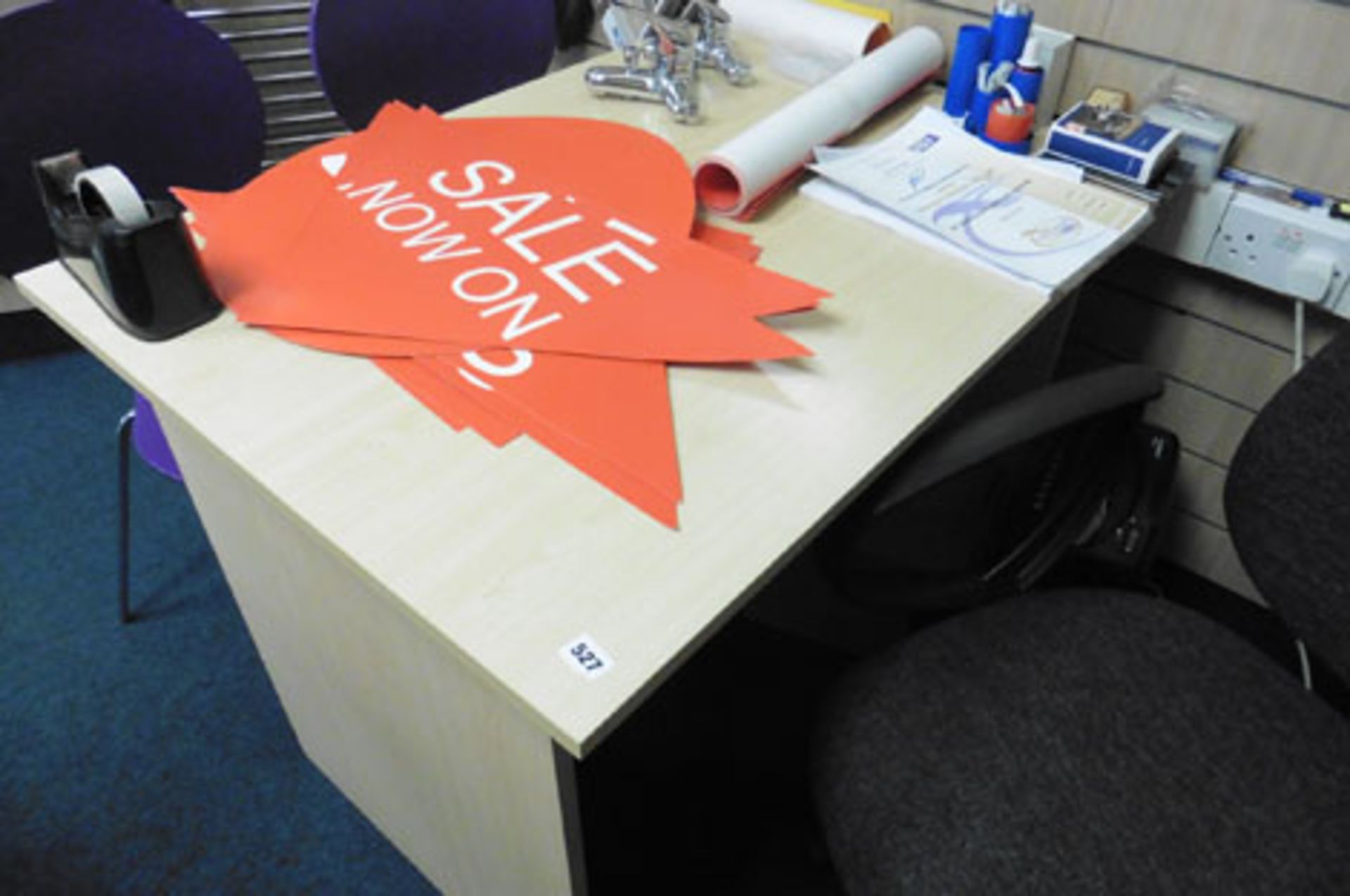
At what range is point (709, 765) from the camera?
4.49ft

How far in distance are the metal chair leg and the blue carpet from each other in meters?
0.02

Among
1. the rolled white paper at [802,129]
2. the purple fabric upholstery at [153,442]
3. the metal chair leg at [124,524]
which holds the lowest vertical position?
the metal chair leg at [124,524]

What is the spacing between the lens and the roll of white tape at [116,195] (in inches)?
31.5

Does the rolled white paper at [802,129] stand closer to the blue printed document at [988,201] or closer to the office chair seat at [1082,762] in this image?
the blue printed document at [988,201]

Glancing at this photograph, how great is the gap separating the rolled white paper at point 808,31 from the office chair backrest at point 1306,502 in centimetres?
74

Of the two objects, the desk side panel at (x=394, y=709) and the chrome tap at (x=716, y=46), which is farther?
the chrome tap at (x=716, y=46)

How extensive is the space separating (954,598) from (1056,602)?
3.9 inches

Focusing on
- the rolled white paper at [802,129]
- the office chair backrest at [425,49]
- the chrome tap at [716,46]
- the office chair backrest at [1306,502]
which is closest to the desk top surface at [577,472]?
the rolled white paper at [802,129]

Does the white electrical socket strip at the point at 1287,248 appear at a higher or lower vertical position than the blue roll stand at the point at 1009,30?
lower

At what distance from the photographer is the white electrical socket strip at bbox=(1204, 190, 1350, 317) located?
1.14 metres

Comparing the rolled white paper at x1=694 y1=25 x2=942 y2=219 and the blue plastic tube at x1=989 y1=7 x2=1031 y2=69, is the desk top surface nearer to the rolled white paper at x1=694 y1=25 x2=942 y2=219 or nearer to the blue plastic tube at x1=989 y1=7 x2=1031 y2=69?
the rolled white paper at x1=694 y1=25 x2=942 y2=219

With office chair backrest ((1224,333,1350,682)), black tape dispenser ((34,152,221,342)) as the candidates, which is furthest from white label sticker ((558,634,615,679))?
office chair backrest ((1224,333,1350,682))

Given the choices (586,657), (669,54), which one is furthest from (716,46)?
(586,657)

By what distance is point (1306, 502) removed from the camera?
0.83 m
